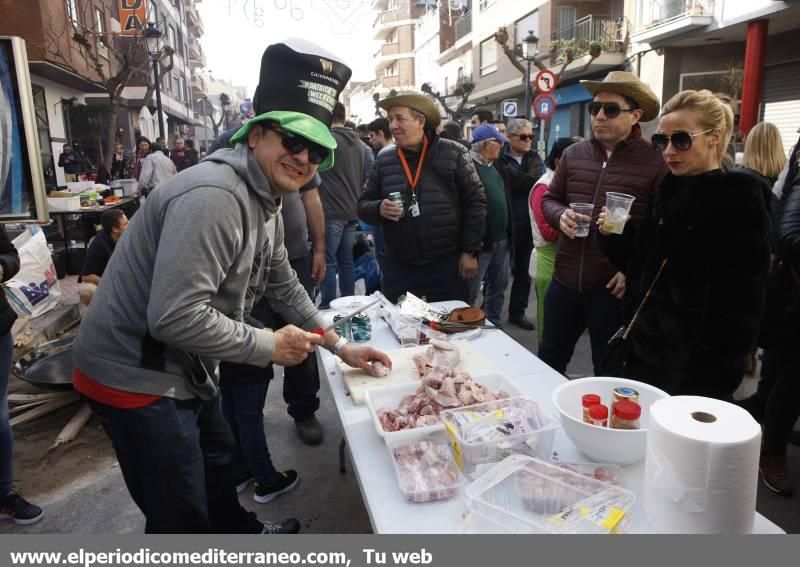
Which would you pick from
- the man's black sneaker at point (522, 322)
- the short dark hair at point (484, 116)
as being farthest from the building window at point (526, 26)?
the man's black sneaker at point (522, 322)

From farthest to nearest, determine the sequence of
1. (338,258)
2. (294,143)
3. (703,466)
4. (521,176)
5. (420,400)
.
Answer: (338,258) → (521,176) → (420,400) → (294,143) → (703,466)

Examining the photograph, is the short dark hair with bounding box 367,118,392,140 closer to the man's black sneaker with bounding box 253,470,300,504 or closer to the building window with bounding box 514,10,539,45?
the man's black sneaker with bounding box 253,470,300,504

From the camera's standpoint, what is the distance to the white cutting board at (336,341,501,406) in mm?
2070

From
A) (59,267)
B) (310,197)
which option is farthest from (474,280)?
(59,267)

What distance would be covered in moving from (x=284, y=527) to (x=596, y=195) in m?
2.25

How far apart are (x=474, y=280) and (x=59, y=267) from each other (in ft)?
20.4

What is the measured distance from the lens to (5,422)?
267cm

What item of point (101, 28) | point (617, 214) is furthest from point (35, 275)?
point (101, 28)

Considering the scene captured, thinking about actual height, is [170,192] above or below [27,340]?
above

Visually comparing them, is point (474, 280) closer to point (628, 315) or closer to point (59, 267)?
point (628, 315)

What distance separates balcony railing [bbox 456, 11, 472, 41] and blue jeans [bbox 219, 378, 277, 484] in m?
29.6

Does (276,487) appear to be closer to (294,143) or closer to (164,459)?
(164,459)

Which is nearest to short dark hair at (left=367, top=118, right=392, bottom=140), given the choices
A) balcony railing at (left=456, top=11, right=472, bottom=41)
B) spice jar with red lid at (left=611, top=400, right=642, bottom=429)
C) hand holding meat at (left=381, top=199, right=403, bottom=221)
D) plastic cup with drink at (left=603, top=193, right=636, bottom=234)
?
hand holding meat at (left=381, top=199, right=403, bottom=221)

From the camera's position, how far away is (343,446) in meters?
3.01
